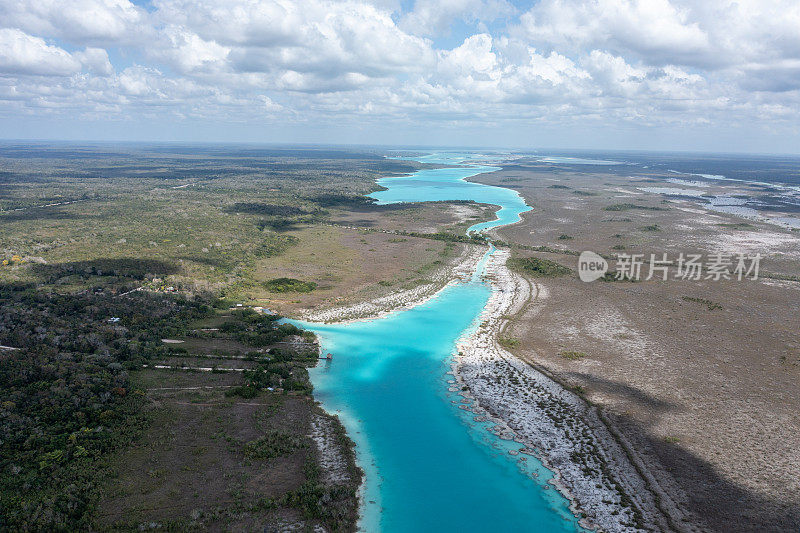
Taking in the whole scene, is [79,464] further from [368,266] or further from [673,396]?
[368,266]

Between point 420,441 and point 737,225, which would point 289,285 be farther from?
point 737,225

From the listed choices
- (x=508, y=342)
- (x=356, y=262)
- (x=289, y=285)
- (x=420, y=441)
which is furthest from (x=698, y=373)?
(x=356, y=262)

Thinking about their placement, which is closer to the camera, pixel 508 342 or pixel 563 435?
pixel 563 435

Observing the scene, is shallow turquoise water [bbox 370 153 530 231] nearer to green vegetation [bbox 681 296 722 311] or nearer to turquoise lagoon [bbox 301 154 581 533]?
green vegetation [bbox 681 296 722 311]

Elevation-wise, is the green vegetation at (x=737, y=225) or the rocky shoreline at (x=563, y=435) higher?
the green vegetation at (x=737, y=225)

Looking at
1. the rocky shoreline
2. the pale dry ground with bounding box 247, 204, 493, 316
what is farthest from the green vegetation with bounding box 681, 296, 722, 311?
the pale dry ground with bounding box 247, 204, 493, 316

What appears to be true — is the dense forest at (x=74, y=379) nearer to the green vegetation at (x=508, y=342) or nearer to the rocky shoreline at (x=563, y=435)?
the rocky shoreline at (x=563, y=435)

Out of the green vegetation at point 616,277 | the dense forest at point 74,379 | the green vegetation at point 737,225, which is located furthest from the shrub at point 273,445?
the green vegetation at point 737,225
